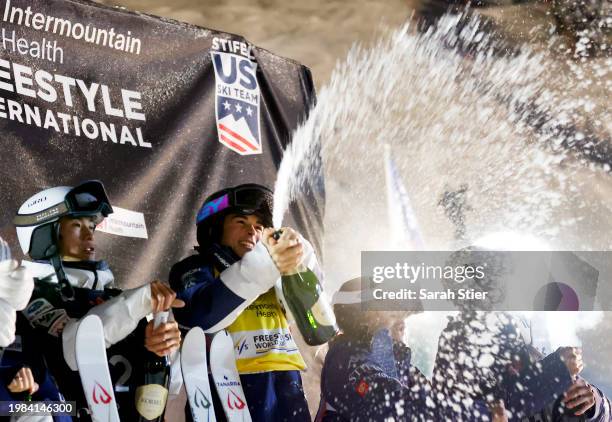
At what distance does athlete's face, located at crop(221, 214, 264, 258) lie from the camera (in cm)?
272

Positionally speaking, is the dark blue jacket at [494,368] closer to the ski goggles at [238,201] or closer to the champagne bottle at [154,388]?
the ski goggles at [238,201]

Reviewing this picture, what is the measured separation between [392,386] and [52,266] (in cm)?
137

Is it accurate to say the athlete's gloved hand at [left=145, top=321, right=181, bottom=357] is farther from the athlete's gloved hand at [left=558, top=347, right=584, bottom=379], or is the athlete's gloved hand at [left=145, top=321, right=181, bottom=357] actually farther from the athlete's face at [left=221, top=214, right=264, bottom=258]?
the athlete's gloved hand at [left=558, top=347, right=584, bottom=379]

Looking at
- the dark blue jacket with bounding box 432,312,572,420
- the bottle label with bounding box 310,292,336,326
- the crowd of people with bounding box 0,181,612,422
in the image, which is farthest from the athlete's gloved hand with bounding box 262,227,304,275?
the dark blue jacket with bounding box 432,312,572,420

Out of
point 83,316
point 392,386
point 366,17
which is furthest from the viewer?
point 366,17

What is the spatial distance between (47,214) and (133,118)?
491mm

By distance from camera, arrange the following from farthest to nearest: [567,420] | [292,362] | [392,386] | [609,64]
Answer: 1. [609,64]
2. [567,420]
3. [392,386]
4. [292,362]

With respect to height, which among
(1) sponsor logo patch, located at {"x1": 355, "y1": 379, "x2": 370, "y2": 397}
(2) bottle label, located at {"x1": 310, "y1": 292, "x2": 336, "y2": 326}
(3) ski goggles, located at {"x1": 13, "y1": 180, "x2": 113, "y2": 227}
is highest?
(3) ski goggles, located at {"x1": 13, "y1": 180, "x2": 113, "y2": 227}

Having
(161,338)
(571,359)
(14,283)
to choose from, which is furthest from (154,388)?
(571,359)

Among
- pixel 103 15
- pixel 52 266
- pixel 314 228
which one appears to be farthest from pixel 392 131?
pixel 52 266

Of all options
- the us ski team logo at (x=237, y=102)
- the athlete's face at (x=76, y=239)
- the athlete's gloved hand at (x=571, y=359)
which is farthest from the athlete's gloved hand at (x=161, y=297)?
the athlete's gloved hand at (x=571, y=359)

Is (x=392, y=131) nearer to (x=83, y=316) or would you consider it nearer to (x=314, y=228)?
(x=314, y=228)

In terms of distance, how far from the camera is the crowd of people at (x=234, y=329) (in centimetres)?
232

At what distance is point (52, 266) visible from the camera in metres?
2.38
